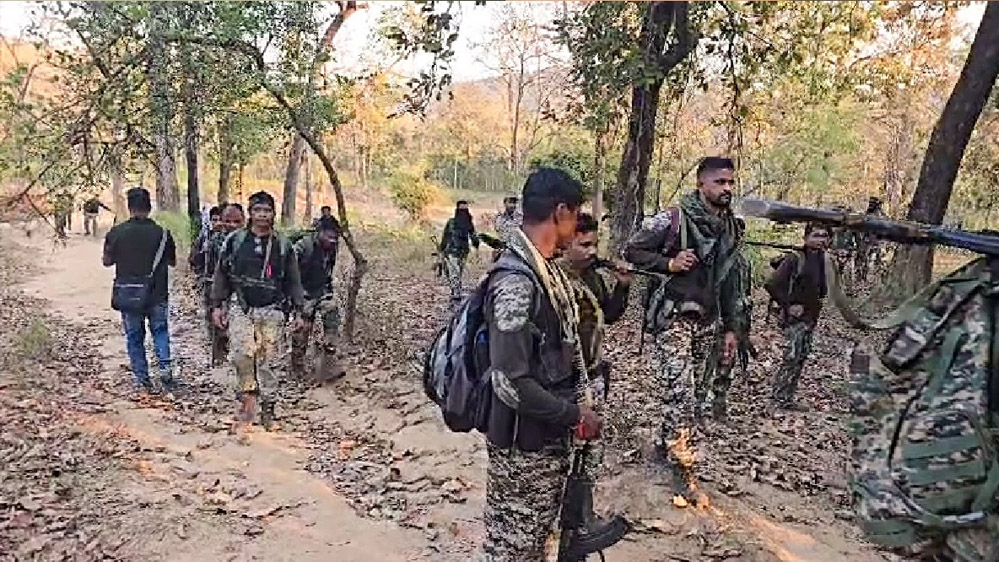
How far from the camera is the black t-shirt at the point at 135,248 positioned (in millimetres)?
7289

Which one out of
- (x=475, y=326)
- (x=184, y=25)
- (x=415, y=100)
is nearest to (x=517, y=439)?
(x=475, y=326)

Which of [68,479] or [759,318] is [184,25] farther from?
[759,318]

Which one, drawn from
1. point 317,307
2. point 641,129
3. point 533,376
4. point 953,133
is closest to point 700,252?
point 533,376

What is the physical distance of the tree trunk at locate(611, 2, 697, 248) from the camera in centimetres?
868

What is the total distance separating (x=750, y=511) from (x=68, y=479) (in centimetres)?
422

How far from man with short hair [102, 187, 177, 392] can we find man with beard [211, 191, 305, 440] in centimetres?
118

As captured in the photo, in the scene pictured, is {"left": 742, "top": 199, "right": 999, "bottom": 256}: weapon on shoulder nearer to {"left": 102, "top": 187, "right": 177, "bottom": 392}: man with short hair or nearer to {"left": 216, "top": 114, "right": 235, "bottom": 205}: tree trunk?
{"left": 102, "top": 187, "right": 177, "bottom": 392}: man with short hair

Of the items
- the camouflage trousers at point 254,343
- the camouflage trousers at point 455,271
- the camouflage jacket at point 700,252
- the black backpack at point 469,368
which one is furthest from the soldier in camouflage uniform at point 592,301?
the camouflage trousers at point 455,271

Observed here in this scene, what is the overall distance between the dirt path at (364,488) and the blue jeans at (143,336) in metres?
0.33

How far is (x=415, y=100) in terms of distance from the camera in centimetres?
538

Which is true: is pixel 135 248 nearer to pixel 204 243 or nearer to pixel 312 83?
pixel 204 243

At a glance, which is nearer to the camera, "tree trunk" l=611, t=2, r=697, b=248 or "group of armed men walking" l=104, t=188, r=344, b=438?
"group of armed men walking" l=104, t=188, r=344, b=438

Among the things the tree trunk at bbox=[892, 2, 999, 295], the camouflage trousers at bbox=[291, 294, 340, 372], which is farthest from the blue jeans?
the tree trunk at bbox=[892, 2, 999, 295]

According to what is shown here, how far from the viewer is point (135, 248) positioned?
729 centimetres
